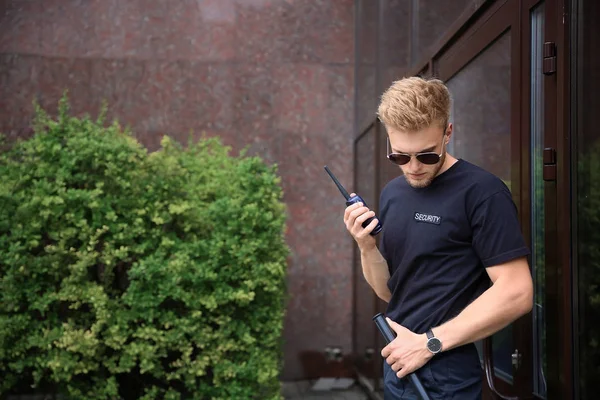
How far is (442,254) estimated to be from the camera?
193 centimetres

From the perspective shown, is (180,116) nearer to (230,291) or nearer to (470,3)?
(230,291)

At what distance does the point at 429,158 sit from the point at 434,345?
46cm

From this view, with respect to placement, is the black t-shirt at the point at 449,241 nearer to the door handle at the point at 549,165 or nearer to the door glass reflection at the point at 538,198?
the door handle at the point at 549,165

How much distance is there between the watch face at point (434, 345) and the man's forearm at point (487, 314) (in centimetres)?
1

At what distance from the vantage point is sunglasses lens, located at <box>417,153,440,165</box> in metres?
1.93

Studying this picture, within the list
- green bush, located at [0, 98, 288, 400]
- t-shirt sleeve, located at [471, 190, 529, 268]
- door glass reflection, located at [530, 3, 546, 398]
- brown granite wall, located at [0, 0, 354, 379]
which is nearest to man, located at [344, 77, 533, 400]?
t-shirt sleeve, located at [471, 190, 529, 268]

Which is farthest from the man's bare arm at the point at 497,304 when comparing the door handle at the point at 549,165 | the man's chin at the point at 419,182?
the door handle at the point at 549,165

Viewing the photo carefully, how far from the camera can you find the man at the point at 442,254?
1.82m

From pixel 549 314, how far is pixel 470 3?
149 cm

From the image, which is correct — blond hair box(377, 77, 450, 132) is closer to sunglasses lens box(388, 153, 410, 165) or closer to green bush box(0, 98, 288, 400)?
sunglasses lens box(388, 153, 410, 165)

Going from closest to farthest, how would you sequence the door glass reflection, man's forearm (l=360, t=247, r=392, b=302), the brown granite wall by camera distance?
man's forearm (l=360, t=247, r=392, b=302) < the door glass reflection < the brown granite wall

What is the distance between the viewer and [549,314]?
2363 millimetres

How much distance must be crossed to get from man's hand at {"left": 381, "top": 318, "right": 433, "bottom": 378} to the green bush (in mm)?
3016

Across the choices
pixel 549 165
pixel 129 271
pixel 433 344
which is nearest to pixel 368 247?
pixel 433 344
